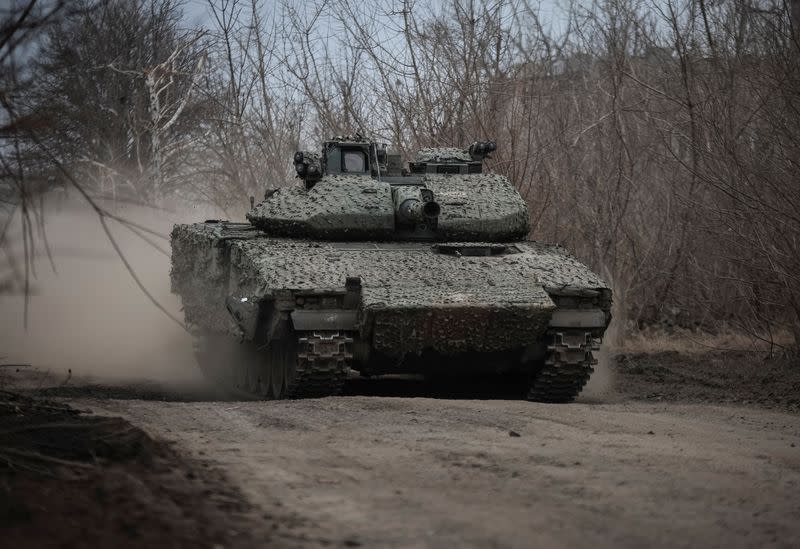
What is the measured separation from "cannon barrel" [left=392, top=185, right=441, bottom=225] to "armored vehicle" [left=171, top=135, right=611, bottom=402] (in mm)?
18

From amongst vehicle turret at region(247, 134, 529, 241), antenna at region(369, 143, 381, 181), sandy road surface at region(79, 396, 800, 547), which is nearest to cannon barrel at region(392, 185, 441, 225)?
vehicle turret at region(247, 134, 529, 241)

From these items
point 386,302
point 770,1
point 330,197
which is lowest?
point 386,302

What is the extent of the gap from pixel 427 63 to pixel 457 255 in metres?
7.73

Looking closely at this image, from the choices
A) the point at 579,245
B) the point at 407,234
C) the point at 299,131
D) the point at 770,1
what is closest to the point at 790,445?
the point at 407,234

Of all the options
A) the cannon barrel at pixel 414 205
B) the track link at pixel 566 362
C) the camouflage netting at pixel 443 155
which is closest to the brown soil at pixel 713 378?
the track link at pixel 566 362

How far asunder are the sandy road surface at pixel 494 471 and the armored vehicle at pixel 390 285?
0.88 metres

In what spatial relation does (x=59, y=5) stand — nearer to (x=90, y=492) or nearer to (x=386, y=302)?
(x=90, y=492)

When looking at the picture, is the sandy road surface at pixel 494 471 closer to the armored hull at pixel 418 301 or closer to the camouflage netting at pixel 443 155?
the armored hull at pixel 418 301

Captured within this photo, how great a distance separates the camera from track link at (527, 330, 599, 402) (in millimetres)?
10508

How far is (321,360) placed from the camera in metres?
10.0

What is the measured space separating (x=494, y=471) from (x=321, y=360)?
4031 mm

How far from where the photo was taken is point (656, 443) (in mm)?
7367

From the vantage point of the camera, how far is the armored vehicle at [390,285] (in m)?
10.0

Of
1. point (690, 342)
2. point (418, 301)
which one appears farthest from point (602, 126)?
point (418, 301)
